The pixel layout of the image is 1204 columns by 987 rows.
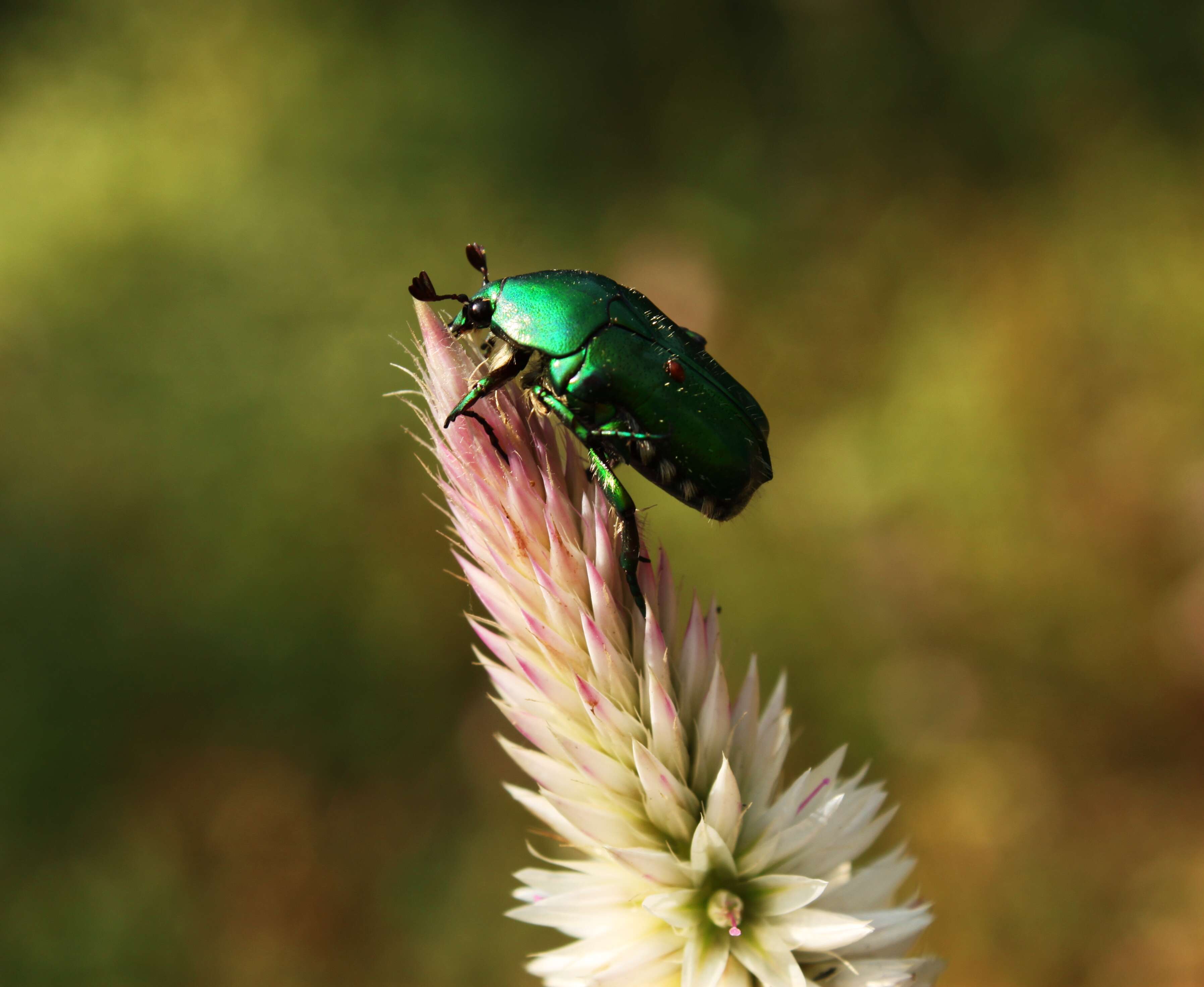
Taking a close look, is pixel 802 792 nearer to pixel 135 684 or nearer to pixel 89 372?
pixel 135 684

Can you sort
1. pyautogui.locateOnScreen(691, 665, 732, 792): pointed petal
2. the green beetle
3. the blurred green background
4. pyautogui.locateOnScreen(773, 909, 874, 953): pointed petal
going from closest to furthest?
pyautogui.locateOnScreen(773, 909, 874, 953): pointed petal < pyautogui.locateOnScreen(691, 665, 732, 792): pointed petal < the green beetle < the blurred green background

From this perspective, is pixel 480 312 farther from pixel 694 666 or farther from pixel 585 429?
pixel 694 666

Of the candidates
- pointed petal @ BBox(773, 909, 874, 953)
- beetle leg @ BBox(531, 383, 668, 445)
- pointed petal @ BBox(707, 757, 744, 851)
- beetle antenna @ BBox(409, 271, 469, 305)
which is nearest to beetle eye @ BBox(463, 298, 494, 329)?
beetle antenna @ BBox(409, 271, 469, 305)

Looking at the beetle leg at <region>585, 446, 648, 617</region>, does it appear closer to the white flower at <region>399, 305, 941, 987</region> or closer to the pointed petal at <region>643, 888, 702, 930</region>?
the white flower at <region>399, 305, 941, 987</region>

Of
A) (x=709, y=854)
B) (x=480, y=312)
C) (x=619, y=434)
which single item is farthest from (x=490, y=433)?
(x=709, y=854)

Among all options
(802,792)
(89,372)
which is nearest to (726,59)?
(89,372)

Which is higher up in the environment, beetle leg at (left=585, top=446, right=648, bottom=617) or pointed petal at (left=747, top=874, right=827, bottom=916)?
beetle leg at (left=585, top=446, right=648, bottom=617)
